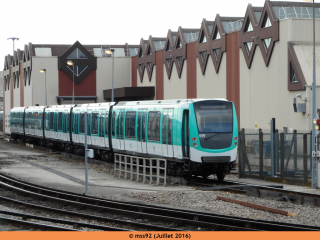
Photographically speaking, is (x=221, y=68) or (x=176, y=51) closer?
(x=221, y=68)

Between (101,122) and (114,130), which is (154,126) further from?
(101,122)

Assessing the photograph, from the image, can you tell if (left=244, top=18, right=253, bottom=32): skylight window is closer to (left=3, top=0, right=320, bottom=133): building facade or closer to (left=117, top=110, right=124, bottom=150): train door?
(left=3, top=0, right=320, bottom=133): building facade

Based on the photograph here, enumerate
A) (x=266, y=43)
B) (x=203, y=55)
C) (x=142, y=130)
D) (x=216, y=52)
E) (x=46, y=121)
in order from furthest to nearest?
(x=203, y=55), (x=216, y=52), (x=46, y=121), (x=266, y=43), (x=142, y=130)

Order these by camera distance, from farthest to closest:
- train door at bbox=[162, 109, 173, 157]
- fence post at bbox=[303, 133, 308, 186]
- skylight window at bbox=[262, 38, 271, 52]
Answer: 1. skylight window at bbox=[262, 38, 271, 52]
2. train door at bbox=[162, 109, 173, 157]
3. fence post at bbox=[303, 133, 308, 186]

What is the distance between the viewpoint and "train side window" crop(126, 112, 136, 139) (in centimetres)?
2770

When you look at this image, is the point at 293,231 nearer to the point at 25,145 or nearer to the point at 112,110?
the point at 112,110

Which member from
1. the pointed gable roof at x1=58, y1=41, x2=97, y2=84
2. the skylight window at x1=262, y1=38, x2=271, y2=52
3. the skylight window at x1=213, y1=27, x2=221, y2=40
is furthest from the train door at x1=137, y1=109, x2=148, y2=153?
the pointed gable roof at x1=58, y1=41, x2=97, y2=84

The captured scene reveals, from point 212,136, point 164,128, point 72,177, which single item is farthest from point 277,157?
point 72,177

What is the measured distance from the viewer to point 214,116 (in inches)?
883

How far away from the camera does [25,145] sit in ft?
177

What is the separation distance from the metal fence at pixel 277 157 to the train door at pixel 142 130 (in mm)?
4199

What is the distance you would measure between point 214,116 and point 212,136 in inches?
30.7

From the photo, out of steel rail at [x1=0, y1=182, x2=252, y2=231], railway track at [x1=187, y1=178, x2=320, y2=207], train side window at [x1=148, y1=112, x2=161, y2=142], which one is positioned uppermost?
train side window at [x1=148, y1=112, x2=161, y2=142]
